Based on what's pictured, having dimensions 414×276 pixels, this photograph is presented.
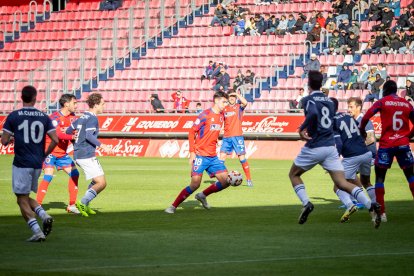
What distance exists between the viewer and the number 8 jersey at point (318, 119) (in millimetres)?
15359

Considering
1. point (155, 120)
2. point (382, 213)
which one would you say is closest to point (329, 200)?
point (382, 213)

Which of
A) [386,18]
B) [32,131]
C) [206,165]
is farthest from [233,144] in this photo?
[386,18]

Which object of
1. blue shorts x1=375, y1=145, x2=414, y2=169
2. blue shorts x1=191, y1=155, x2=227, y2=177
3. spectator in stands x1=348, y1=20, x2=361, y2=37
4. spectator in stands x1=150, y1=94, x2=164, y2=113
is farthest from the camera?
spectator in stands x1=150, y1=94, x2=164, y2=113

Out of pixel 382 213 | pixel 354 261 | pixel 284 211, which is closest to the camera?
pixel 354 261

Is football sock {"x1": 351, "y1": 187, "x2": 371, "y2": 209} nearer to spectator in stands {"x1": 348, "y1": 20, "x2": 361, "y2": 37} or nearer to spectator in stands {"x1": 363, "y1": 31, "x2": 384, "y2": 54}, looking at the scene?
spectator in stands {"x1": 363, "y1": 31, "x2": 384, "y2": 54}

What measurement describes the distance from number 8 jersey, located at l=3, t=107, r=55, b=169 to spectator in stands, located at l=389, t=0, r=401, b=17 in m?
31.2

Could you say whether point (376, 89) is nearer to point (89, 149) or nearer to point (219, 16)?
point (219, 16)

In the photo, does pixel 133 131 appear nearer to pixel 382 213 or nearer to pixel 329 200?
pixel 329 200

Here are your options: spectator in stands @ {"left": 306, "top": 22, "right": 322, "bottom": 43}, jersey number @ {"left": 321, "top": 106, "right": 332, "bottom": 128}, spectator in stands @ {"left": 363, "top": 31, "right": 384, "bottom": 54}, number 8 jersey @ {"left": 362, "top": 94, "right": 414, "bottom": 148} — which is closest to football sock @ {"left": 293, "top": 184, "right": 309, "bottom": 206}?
jersey number @ {"left": 321, "top": 106, "right": 332, "bottom": 128}

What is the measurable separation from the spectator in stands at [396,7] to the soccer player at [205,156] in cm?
2581

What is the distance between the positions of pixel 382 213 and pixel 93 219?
482cm

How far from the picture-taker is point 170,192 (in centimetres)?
2330

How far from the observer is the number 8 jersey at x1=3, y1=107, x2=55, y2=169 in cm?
1394

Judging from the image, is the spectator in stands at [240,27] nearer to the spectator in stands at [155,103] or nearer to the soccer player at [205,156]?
the spectator in stands at [155,103]
